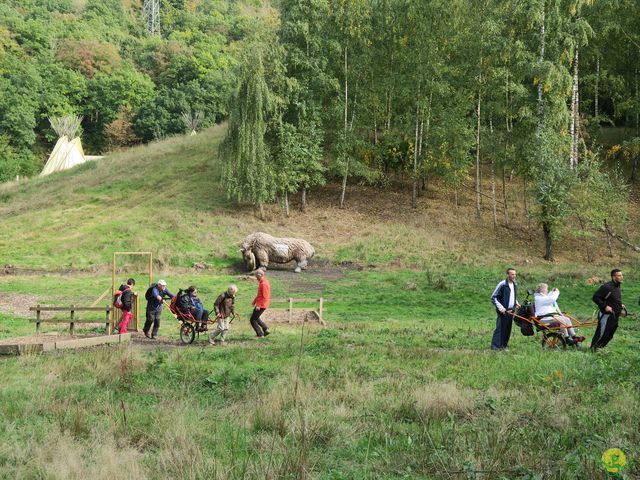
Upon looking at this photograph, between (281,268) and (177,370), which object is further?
(281,268)

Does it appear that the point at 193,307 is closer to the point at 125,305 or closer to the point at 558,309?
the point at 125,305

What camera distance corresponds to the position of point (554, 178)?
32531mm

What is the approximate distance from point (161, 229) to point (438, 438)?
105 feet

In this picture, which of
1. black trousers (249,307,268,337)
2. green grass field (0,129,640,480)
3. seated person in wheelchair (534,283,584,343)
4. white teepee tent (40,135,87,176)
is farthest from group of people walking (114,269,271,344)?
white teepee tent (40,135,87,176)

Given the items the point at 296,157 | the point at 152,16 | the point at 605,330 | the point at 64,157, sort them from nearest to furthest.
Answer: the point at 605,330 < the point at 296,157 < the point at 64,157 < the point at 152,16

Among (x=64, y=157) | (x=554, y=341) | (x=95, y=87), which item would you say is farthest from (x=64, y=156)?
(x=554, y=341)

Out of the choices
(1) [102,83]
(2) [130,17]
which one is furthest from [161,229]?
(2) [130,17]

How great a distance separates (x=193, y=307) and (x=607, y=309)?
9961 mm

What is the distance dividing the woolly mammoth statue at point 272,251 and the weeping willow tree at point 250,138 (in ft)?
20.4

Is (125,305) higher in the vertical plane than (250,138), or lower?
lower

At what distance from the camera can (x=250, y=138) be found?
37250 mm

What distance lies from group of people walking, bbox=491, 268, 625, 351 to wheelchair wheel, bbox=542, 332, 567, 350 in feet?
0.32

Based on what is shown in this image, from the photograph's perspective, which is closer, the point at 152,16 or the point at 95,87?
the point at 95,87

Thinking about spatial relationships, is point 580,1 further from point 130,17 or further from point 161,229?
point 130,17
